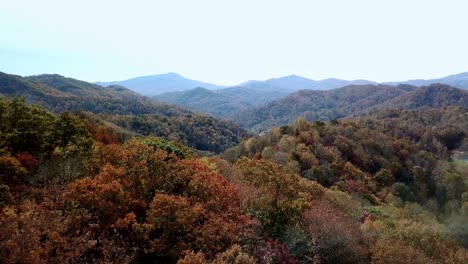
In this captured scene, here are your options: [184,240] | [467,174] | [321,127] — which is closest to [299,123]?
[321,127]

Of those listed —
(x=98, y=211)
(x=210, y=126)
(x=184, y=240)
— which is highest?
(x=98, y=211)

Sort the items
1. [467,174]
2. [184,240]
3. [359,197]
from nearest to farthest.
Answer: [184,240] < [359,197] < [467,174]

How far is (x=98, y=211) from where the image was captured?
19.8 metres

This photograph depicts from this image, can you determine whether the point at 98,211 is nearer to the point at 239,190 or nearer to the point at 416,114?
the point at 239,190

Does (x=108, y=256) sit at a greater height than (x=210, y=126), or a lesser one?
greater

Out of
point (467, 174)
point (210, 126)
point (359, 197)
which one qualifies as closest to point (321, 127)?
point (467, 174)

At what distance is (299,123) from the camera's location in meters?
91.3

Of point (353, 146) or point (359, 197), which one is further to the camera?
point (353, 146)

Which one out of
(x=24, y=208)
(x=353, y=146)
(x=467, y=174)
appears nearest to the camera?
(x=24, y=208)

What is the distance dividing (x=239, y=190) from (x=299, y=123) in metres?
67.6

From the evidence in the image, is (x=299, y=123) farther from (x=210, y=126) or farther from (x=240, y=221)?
(x=210, y=126)

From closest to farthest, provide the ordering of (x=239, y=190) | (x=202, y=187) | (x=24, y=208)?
(x=24, y=208) < (x=202, y=187) < (x=239, y=190)

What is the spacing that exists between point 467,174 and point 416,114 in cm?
9108

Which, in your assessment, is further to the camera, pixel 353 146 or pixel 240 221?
pixel 353 146
